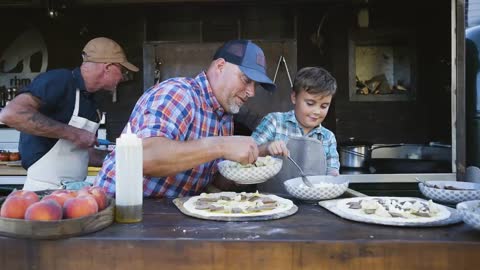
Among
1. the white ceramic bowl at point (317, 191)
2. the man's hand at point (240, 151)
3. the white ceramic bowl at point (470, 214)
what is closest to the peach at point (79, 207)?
the man's hand at point (240, 151)

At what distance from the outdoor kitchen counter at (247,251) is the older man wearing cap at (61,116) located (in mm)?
1688

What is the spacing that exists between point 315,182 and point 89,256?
1.08 metres

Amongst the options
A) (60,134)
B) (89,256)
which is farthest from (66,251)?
(60,134)

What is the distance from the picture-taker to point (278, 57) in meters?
5.50

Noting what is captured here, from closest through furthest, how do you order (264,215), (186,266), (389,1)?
(186,266), (264,215), (389,1)

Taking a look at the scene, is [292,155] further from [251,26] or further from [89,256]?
[251,26]

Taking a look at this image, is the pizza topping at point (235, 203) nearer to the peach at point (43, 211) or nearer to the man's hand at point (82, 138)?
the peach at point (43, 211)

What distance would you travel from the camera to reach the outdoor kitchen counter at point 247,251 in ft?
4.16

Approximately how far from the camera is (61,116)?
300 cm

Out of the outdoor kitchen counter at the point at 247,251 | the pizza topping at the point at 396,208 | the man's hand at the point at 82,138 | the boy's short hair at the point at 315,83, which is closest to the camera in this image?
the outdoor kitchen counter at the point at 247,251

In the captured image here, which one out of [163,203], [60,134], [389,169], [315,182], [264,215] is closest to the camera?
[264,215]

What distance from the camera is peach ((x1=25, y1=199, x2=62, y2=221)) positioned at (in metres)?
1.29

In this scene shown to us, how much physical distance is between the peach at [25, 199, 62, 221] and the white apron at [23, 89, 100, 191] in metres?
1.80

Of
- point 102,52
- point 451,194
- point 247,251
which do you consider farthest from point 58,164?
point 451,194
